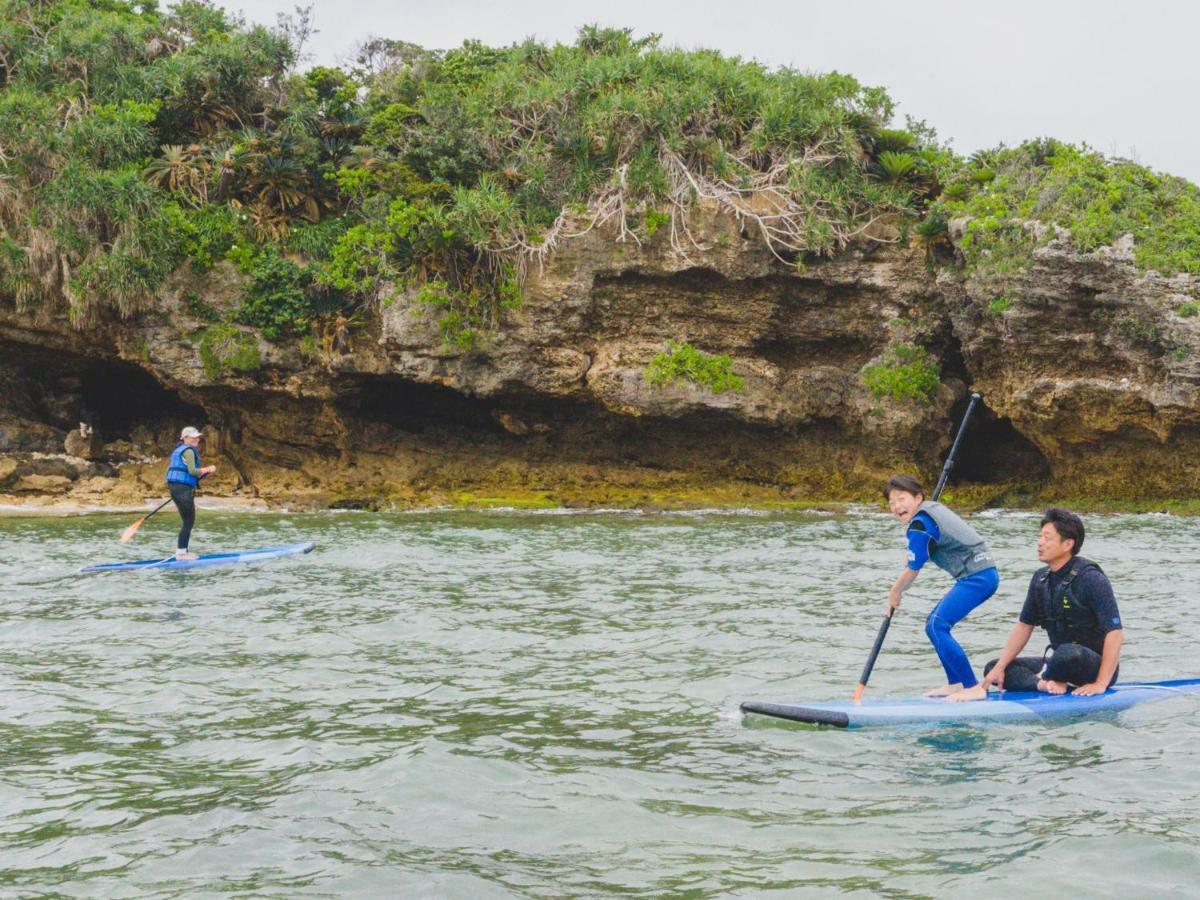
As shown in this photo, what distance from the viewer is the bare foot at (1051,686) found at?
7641 mm

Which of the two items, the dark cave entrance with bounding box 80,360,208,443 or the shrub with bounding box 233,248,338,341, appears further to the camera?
the dark cave entrance with bounding box 80,360,208,443

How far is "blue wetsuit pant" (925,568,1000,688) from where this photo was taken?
25.8 feet

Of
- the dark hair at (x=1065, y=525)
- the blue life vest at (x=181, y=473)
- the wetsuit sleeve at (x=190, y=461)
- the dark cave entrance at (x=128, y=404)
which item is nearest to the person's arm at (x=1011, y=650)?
the dark hair at (x=1065, y=525)

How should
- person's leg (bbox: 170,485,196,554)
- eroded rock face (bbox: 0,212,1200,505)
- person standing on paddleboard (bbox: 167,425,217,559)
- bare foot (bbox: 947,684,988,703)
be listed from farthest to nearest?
eroded rock face (bbox: 0,212,1200,505) < person standing on paddleboard (bbox: 167,425,217,559) < person's leg (bbox: 170,485,196,554) < bare foot (bbox: 947,684,988,703)

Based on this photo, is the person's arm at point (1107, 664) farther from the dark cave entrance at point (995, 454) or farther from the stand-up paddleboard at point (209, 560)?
the dark cave entrance at point (995, 454)

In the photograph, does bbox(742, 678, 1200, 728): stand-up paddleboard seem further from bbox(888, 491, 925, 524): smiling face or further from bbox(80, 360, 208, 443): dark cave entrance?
bbox(80, 360, 208, 443): dark cave entrance

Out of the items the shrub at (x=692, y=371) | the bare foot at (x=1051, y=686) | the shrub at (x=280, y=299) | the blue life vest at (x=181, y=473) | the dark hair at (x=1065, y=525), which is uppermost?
the shrub at (x=280, y=299)

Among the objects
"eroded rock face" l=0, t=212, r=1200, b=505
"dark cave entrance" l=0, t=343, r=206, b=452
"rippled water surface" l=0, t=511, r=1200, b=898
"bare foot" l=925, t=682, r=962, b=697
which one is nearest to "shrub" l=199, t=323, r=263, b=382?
"eroded rock face" l=0, t=212, r=1200, b=505

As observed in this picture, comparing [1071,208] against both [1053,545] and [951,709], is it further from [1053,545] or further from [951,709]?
[951,709]

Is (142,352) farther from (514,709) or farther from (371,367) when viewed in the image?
(514,709)

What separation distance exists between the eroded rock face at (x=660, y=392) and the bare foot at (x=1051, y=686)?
1619cm

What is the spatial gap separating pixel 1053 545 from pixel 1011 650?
813mm

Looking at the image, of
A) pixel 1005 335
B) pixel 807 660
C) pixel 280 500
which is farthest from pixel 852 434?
pixel 807 660

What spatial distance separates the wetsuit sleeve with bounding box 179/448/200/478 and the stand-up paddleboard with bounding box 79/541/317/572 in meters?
1.18
